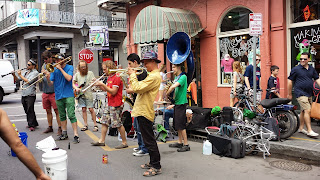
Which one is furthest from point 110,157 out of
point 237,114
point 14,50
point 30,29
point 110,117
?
point 14,50

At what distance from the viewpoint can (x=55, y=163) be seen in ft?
14.5

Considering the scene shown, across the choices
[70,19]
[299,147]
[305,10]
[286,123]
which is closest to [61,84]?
[286,123]

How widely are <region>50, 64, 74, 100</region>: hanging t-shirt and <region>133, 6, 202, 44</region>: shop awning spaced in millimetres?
4276

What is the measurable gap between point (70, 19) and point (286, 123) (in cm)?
2320

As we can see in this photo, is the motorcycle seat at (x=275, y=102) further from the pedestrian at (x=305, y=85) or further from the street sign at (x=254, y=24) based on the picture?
the street sign at (x=254, y=24)

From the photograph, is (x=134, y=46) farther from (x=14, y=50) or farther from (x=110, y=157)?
(x=14, y=50)

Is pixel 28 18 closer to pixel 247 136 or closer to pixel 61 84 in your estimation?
pixel 61 84

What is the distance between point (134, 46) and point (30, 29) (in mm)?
14414

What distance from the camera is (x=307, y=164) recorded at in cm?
555

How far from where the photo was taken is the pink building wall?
9000 millimetres

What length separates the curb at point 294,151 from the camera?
5703mm

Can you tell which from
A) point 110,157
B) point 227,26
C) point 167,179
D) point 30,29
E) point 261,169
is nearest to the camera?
point 167,179

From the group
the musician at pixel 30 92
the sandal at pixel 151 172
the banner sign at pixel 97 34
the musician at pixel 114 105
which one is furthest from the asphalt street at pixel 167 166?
the banner sign at pixel 97 34

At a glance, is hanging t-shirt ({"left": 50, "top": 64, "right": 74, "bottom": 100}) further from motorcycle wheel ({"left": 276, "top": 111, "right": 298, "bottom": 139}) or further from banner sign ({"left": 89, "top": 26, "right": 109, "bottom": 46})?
banner sign ({"left": 89, "top": 26, "right": 109, "bottom": 46})
